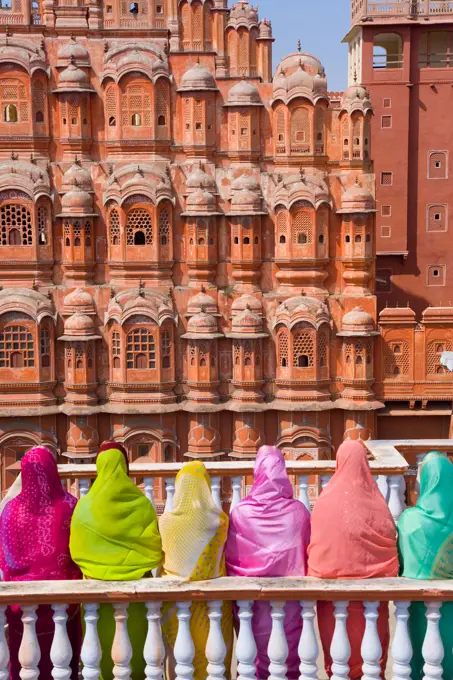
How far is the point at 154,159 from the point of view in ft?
76.9

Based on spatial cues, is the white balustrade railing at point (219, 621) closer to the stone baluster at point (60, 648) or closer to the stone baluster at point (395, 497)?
the stone baluster at point (60, 648)

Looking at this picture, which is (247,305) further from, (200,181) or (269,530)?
(269,530)

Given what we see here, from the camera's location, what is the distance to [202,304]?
76.1 feet

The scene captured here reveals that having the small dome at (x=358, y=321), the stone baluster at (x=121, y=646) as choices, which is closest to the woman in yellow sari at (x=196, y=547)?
the stone baluster at (x=121, y=646)

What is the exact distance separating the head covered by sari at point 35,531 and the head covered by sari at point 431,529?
194cm

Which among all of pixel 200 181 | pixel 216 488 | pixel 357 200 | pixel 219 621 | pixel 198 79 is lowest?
pixel 219 621

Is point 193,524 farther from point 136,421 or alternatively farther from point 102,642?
point 136,421

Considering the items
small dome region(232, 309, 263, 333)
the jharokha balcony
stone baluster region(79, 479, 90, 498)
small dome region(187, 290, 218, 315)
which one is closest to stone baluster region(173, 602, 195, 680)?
the jharokha balcony

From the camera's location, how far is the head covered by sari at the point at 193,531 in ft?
17.5

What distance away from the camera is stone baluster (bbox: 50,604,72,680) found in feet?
16.9

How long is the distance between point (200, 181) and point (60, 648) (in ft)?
61.5

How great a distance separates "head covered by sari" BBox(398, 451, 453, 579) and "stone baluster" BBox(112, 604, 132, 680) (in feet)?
5.20

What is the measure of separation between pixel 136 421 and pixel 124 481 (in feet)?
58.6

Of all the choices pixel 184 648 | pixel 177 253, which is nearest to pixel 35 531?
pixel 184 648
